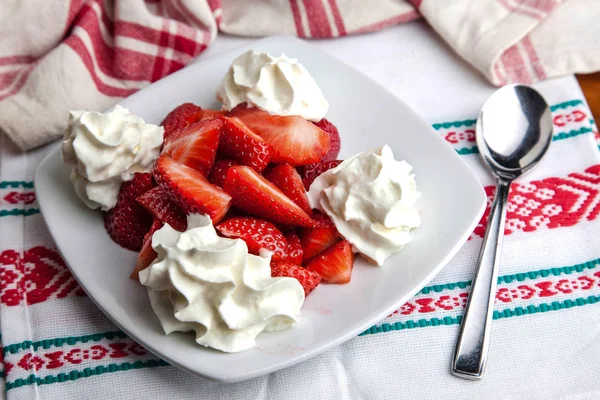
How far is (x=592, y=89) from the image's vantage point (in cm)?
195

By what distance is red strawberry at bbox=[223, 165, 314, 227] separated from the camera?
138 centimetres

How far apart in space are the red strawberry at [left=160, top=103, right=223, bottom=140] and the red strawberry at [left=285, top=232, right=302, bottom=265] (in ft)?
1.29

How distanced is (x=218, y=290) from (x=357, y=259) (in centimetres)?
35

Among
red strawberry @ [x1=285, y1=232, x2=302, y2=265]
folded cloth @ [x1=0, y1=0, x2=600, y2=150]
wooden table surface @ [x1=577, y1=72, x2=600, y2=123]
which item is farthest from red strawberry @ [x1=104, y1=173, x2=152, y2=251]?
wooden table surface @ [x1=577, y1=72, x2=600, y2=123]

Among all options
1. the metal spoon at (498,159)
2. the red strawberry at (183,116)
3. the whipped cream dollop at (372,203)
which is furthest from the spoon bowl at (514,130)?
the red strawberry at (183,116)

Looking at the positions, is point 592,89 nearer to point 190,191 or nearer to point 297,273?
point 297,273

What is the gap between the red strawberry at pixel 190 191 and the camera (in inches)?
53.8

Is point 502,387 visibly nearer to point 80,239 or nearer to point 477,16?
point 80,239

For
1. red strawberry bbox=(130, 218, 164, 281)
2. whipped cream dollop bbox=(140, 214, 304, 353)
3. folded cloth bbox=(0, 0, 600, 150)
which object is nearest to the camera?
whipped cream dollop bbox=(140, 214, 304, 353)

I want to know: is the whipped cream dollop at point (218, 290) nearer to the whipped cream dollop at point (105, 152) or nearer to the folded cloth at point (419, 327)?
the folded cloth at point (419, 327)

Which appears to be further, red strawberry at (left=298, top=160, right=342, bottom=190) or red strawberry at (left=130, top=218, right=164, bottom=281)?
red strawberry at (left=298, top=160, right=342, bottom=190)

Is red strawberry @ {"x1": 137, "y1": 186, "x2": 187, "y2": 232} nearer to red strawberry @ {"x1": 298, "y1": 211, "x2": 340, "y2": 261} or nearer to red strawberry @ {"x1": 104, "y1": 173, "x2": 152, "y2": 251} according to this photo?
red strawberry @ {"x1": 104, "y1": 173, "x2": 152, "y2": 251}

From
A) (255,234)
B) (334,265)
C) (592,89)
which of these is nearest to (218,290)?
(255,234)

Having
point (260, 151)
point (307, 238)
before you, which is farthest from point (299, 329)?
point (260, 151)
